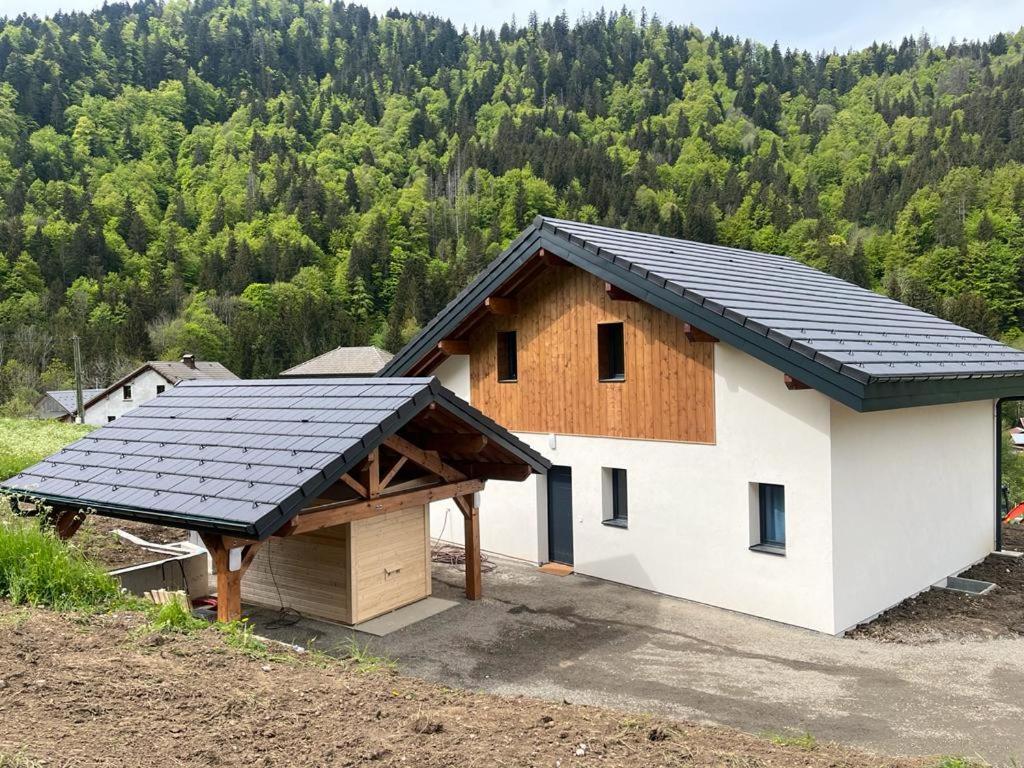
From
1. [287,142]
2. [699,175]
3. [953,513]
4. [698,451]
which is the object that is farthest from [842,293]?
[287,142]

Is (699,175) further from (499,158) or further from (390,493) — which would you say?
(390,493)

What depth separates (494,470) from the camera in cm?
1119

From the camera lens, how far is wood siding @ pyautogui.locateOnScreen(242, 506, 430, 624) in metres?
10.2

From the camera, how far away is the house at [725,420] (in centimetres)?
1052

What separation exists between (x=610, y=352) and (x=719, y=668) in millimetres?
5807

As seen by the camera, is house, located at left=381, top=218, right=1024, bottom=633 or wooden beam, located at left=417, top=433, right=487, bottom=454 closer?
house, located at left=381, top=218, right=1024, bottom=633

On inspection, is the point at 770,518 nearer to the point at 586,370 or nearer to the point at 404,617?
the point at 586,370

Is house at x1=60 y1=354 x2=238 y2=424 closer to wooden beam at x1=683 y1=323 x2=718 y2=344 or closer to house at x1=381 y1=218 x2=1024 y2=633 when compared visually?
house at x1=381 y1=218 x2=1024 y2=633

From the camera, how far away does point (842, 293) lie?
15.4 meters

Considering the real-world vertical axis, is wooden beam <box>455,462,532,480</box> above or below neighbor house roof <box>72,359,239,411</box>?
below

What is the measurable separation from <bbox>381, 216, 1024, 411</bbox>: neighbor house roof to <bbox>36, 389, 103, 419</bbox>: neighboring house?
53.4 meters

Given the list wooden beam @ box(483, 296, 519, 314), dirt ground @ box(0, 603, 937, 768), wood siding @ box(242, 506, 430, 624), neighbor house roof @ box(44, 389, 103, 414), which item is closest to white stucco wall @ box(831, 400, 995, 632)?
dirt ground @ box(0, 603, 937, 768)

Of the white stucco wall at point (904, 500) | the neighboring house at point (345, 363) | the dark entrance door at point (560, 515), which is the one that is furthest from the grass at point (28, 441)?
the neighboring house at point (345, 363)

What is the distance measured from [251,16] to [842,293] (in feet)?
587
